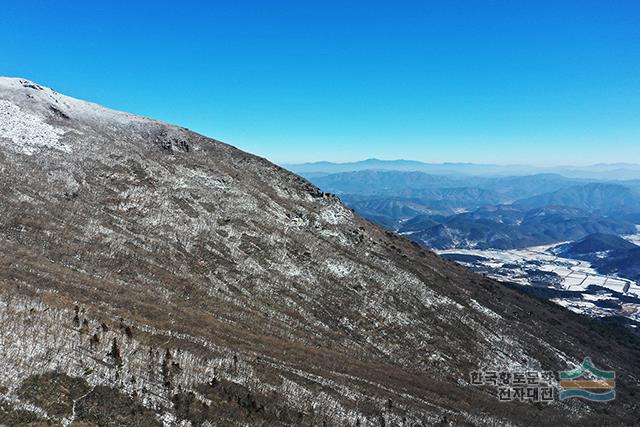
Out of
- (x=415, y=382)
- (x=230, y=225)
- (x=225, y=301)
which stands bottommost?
(x=415, y=382)

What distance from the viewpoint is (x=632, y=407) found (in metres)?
58.4

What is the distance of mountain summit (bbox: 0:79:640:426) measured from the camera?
26.2 metres

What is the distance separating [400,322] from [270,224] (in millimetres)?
29889

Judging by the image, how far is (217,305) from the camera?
4616 cm

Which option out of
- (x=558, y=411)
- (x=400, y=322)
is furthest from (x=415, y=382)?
(x=558, y=411)

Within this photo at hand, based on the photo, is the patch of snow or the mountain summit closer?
the mountain summit

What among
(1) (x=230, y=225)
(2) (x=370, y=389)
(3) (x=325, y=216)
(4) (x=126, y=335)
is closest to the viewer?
(4) (x=126, y=335)

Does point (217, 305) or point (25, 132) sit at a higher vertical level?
point (25, 132)

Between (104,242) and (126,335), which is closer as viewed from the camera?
(126,335)

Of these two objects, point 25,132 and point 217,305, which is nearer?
point 217,305

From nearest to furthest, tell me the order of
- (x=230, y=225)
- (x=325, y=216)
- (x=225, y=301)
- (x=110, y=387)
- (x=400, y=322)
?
(x=110, y=387), (x=225, y=301), (x=400, y=322), (x=230, y=225), (x=325, y=216)

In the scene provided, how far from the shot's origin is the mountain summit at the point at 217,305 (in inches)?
1031

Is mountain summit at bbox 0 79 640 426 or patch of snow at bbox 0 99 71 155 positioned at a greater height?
patch of snow at bbox 0 99 71 155

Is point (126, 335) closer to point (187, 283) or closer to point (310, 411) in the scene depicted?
point (310, 411)
